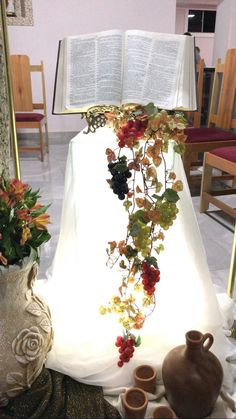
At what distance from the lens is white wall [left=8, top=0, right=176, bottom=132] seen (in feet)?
13.6

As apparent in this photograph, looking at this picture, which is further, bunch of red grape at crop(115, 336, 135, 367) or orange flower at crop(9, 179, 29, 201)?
bunch of red grape at crop(115, 336, 135, 367)

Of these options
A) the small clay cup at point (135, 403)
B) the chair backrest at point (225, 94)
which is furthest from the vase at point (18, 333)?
the chair backrest at point (225, 94)

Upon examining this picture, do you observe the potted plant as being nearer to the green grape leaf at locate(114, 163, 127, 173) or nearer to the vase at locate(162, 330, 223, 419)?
the green grape leaf at locate(114, 163, 127, 173)

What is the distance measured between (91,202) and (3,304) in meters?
0.38

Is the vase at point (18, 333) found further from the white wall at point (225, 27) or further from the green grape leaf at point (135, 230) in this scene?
the white wall at point (225, 27)

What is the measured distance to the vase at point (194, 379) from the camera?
0.94m

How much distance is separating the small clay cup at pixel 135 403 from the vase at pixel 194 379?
0.29ft

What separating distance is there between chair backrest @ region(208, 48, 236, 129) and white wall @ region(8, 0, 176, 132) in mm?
1949

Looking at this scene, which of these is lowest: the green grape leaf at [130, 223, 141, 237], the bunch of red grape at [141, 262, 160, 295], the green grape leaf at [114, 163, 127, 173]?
the bunch of red grape at [141, 262, 160, 295]

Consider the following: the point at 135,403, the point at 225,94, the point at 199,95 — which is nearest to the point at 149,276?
the point at 135,403

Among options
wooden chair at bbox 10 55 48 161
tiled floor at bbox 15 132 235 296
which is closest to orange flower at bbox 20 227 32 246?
tiled floor at bbox 15 132 235 296

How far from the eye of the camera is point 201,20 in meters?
7.95

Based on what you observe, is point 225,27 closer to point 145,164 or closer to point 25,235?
point 145,164

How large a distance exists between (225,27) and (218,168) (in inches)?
148
